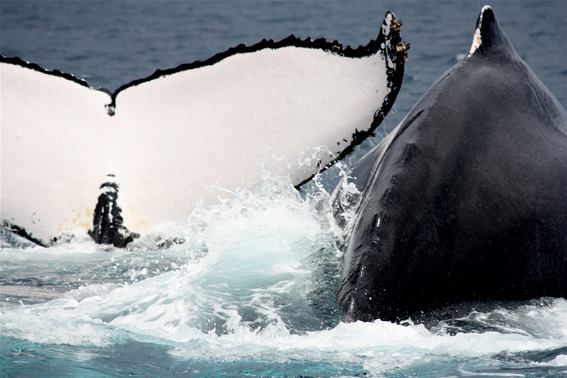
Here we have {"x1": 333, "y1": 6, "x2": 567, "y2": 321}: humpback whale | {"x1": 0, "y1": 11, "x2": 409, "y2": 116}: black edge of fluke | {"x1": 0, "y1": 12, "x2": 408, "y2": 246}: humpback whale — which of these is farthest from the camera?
{"x1": 0, "y1": 12, "x2": 408, "y2": 246}: humpback whale

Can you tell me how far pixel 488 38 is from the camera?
6422 mm

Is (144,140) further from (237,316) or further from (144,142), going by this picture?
(237,316)

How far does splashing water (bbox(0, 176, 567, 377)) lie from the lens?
17.9ft

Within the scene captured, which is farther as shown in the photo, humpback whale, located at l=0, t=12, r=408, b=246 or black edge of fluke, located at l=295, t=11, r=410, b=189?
humpback whale, located at l=0, t=12, r=408, b=246

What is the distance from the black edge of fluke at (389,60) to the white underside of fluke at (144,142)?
1.25 ft

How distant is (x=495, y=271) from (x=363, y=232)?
74 centimetres

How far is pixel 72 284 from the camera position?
7.29m

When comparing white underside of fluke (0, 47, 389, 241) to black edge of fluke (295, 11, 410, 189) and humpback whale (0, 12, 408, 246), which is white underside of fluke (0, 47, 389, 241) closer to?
humpback whale (0, 12, 408, 246)

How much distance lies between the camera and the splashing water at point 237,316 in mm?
5461

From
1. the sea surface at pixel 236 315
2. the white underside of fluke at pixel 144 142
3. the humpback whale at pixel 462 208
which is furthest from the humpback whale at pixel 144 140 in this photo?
the humpback whale at pixel 462 208

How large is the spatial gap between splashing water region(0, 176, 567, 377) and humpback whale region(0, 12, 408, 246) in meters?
0.18

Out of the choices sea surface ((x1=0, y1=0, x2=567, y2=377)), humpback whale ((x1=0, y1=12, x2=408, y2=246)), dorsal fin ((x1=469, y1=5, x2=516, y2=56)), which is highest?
dorsal fin ((x1=469, y1=5, x2=516, y2=56))

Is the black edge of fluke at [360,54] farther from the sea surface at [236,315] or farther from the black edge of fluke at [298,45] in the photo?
the sea surface at [236,315]

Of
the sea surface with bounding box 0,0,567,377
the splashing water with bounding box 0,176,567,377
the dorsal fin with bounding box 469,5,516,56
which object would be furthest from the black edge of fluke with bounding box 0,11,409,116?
the splashing water with bounding box 0,176,567,377
